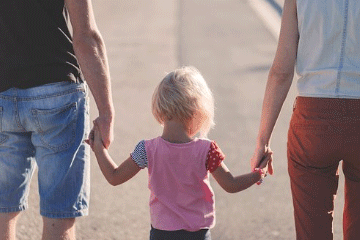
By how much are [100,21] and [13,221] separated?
40.1 feet

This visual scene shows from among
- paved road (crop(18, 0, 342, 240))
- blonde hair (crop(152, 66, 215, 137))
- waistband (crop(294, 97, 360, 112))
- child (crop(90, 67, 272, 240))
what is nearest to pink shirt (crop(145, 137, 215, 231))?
child (crop(90, 67, 272, 240))

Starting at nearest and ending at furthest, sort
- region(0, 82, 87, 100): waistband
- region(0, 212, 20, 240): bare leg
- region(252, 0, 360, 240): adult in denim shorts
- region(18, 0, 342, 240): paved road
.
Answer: region(252, 0, 360, 240): adult in denim shorts → region(0, 82, 87, 100): waistband → region(0, 212, 20, 240): bare leg → region(18, 0, 342, 240): paved road

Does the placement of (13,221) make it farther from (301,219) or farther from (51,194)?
(301,219)

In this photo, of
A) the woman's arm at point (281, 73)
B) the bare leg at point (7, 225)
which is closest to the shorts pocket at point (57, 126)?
the bare leg at point (7, 225)

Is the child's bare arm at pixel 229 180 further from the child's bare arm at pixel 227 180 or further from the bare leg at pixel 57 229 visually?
the bare leg at pixel 57 229

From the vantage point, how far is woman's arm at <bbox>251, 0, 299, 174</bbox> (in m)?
3.46

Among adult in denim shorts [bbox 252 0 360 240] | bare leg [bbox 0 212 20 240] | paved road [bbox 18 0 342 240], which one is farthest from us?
paved road [bbox 18 0 342 240]

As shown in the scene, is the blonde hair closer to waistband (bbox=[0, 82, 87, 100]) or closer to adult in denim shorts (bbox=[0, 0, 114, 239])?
adult in denim shorts (bbox=[0, 0, 114, 239])

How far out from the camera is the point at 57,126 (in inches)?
138

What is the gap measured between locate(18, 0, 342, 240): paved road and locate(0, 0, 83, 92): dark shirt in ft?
6.83

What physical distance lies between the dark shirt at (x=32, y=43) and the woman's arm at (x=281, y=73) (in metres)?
0.87

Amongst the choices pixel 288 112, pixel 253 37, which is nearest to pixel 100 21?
pixel 253 37

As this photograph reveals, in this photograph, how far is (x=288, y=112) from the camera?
8.62 m

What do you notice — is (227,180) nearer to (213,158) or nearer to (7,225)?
(213,158)
